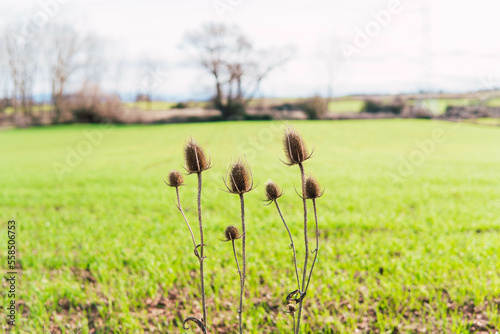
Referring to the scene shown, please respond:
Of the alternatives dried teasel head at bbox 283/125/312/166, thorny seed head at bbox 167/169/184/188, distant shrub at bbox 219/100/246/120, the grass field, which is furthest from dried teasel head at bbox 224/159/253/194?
distant shrub at bbox 219/100/246/120

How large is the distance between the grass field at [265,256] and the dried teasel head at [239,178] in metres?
0.08

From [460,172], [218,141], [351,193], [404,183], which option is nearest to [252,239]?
[351,193]

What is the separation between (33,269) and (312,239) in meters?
4.09

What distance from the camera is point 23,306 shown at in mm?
3975

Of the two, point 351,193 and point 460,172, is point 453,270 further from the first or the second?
point 460,172

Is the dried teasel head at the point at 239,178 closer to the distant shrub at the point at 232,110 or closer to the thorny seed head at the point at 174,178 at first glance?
the thorny seed head at the point at 174,178

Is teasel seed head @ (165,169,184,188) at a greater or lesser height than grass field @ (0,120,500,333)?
greater

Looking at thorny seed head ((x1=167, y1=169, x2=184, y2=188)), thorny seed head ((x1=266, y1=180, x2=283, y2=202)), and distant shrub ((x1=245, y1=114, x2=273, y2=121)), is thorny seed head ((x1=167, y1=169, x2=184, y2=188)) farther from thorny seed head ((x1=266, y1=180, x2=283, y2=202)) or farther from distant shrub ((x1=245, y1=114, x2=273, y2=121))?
distant shrub ((x1=245, y1=114, x2=273, y2=121))

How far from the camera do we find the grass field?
140 inches

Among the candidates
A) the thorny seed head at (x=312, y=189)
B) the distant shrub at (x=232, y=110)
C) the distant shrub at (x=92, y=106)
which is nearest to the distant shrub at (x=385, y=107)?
the distant shrub at (x=232, y=110)

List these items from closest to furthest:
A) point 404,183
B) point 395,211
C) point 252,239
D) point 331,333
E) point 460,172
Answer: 1. point 331,333
2. point 252,239
3. point 395,211
4. point 404,183
5. point 460,172

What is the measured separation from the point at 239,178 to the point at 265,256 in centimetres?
370

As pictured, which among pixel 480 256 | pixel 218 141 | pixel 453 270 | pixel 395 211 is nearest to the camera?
pixel 453 270

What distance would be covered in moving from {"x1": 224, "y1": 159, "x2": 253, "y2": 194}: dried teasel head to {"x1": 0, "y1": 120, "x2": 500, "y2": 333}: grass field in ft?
0.27
